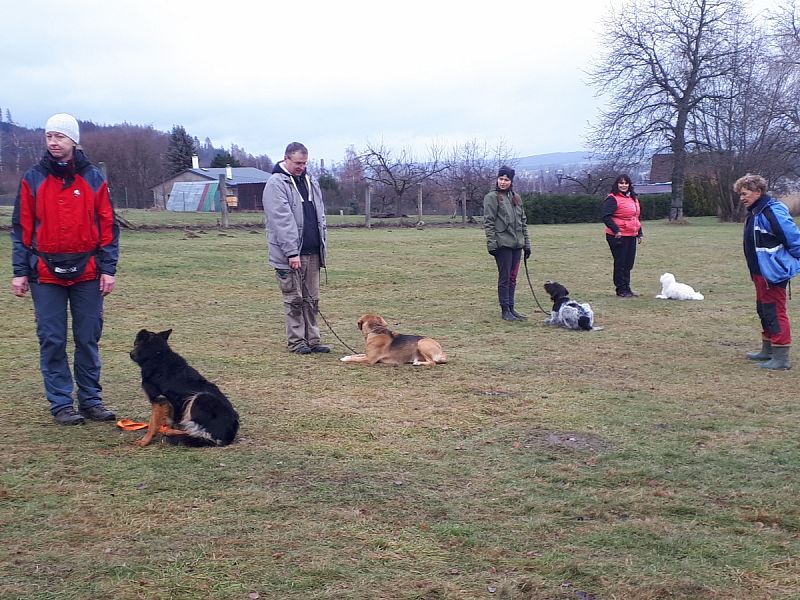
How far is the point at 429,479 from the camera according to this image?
4.36m

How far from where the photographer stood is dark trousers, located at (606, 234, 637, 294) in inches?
477

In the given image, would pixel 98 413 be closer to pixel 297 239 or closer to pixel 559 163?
pixel 297 239

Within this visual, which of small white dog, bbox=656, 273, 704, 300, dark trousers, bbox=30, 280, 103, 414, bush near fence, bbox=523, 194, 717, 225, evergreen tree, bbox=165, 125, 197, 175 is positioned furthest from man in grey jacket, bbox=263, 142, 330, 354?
evergreen tree, bbox=165, 125, 197, 175

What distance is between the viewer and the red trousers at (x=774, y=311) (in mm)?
7465

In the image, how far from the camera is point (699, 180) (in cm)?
4438

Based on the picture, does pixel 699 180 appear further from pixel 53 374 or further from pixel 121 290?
pixel 53 374

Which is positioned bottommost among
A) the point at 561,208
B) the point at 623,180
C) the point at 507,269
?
the point at 507,269

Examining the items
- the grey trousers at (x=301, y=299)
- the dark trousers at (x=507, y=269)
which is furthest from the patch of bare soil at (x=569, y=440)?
the dark trousers at (x=507, y=269)

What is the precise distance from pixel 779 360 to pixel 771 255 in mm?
1042

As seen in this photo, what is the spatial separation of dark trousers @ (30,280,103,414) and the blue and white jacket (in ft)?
19.8

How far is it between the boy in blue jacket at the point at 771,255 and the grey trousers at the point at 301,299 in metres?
4.39

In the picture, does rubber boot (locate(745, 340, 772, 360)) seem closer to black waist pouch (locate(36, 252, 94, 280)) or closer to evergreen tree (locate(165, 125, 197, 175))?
black waist pouch (locate(36, 252, 94, 280))

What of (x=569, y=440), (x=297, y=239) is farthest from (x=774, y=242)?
(x=297, y=239)

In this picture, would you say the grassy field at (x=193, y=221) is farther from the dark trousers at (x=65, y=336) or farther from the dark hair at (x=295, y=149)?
the dark trousers at (x=65, y=336)
